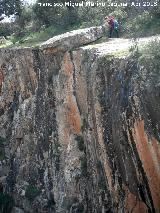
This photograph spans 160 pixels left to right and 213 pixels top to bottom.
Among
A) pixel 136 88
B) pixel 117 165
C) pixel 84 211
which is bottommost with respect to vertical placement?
pixel 84 211

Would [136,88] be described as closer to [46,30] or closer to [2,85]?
[2,85]

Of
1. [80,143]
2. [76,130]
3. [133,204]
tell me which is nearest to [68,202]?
[80,143]

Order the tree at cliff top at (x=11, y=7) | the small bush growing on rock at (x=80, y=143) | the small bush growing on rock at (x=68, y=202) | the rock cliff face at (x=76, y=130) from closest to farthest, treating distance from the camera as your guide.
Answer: the rock cliff face at (x=76, y=130)
the small bush growing on rock at (x=68, y=202)
the small bush growing on rock at (x=80, y=143)
the tree at cliff top at (x=11, y=7)

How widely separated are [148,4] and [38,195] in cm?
1117

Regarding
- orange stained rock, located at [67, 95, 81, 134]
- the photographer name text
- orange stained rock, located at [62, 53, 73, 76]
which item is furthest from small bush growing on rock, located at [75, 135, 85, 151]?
the photographer name text

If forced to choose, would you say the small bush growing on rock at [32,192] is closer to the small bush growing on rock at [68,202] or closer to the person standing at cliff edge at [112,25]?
the small bush growing on rock at [68,202]

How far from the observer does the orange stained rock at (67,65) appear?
18047mm

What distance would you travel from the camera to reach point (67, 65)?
18.3 meters

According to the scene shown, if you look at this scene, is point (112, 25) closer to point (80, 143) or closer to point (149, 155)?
point (80, 143)

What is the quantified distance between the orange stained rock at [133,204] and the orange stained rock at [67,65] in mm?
6605

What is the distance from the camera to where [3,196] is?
Result: 810 inches

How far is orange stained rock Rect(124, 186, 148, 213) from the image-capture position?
13.0 metres

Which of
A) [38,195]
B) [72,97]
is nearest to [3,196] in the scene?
[38,195]

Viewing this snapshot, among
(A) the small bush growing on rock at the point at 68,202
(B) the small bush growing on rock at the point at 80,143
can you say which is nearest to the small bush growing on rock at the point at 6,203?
(A) the small bush growing on rock at the point at 68,202
